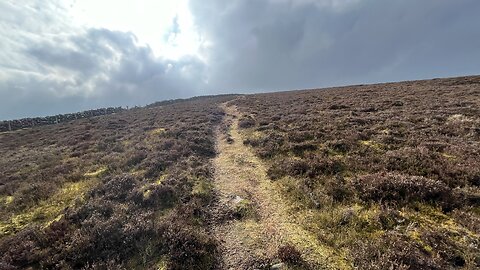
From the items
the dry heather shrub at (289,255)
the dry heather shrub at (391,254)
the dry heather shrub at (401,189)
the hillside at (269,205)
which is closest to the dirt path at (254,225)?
the hillside at (269,205)

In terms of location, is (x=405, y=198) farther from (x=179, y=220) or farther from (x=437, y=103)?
(x=437, y=103)

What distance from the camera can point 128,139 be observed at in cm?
2794

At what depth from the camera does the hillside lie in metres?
8.01

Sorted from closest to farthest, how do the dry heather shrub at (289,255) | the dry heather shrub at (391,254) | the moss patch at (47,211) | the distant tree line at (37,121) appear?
the dry heather shrub at (391,254) < the dry heather shrub at (289,255) < the moss patch at (47,211) < the distant tree line at (37,121)

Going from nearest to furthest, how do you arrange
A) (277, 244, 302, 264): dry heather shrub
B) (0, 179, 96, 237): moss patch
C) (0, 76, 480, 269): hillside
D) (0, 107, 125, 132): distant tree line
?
(277, 244, 302, 264): dry heather shrub < (0, 76, 480, 269): hillside < (0, 179, 96, 237): moss patch < (0, 107, 125, 132): distant tree line

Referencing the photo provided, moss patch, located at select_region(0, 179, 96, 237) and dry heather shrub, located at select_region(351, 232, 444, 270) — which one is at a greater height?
moss patch, located at select_region(0, 179, 96, 237)

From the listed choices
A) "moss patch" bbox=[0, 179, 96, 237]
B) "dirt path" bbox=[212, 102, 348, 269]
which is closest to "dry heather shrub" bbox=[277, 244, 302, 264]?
"dirt path" bbox=[212, 102, 348, 269]

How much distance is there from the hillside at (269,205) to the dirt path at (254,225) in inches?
1.8

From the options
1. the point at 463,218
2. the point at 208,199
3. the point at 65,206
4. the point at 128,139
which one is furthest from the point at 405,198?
the point at 128,139

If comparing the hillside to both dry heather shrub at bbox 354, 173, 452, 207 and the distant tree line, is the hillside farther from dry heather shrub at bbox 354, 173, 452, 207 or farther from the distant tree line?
the distant tree line

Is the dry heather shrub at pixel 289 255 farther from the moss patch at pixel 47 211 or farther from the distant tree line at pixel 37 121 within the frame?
the distant tree line at pixel 37 121

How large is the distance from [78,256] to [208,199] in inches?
205

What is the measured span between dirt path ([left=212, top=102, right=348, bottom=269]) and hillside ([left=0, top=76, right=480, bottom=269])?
45 millimetres

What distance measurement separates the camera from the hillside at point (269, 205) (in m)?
8.01
